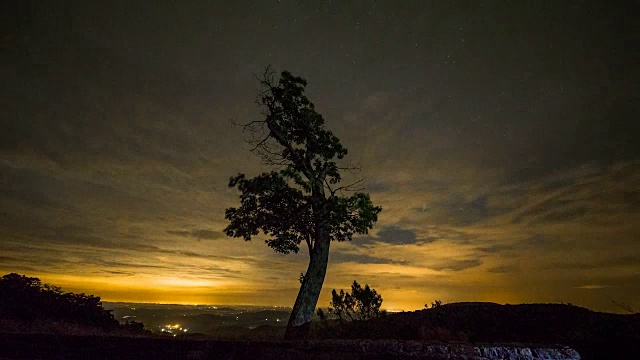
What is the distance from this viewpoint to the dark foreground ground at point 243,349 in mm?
6191

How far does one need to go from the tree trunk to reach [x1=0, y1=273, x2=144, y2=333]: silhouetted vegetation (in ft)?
21.4

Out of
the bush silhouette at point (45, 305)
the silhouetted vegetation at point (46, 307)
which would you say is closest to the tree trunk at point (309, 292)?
the silhouetted vegetation at point (46, 307)

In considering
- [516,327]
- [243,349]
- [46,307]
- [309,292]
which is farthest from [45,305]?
[516,327]

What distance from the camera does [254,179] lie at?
47.0 feet

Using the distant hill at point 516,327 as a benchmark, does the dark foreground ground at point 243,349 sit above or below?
below

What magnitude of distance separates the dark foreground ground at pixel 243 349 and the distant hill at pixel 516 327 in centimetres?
216

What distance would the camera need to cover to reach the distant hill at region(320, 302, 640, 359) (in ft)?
32.2

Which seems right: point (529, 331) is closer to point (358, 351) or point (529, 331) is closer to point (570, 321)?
point (570, 321)

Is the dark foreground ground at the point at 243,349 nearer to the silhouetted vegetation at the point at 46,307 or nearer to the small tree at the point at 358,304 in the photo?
the silhouetted vegetation at the point at 46,307

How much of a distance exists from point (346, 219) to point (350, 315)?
1010 centimetres

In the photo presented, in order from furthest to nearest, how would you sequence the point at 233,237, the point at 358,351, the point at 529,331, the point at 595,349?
the point at 233,237
the point at 529,331
the point at 595,349
the point at 358,351

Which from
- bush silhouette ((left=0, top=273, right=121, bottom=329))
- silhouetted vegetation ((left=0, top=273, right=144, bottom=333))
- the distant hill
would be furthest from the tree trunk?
bush silhouette ((left=0, top=273, right=121, bottom=329))

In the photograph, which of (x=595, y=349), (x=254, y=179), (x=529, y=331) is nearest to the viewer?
(x=595, y=349)

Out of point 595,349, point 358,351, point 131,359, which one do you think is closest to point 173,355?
point 131,359
